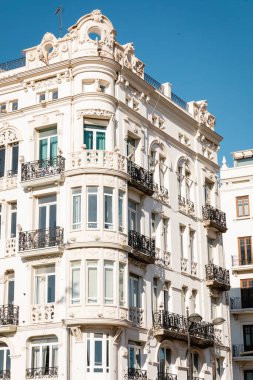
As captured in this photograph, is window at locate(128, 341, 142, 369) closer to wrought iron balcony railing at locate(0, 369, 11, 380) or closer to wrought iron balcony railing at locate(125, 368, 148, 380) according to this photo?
wrought iron balcony railing at locate(125, 368, 148, 380)

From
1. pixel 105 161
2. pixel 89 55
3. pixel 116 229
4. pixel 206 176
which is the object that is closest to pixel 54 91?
pixel 89 55

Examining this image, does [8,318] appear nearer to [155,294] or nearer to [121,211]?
[121,211]

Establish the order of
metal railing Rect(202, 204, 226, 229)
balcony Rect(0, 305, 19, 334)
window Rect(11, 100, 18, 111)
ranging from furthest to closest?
metal railing Rect(202, 204, 226, 229), window Rect(11, 100, 18, 111), balcony Rect(0, 305, 19, 334)

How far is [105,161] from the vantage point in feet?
133

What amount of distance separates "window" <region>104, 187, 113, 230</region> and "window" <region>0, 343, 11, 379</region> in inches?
334

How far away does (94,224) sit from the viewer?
39.6 m

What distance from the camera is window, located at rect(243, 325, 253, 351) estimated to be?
6103 centimetres

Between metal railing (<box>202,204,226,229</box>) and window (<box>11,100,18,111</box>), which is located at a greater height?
window (<box>11,100,18,111</box>)

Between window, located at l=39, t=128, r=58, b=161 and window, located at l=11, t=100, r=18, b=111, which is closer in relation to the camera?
window, located at l=39, t=128, r=58, b=161

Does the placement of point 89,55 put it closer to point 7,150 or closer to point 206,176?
point 7,150

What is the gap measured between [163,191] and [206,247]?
5931 mm

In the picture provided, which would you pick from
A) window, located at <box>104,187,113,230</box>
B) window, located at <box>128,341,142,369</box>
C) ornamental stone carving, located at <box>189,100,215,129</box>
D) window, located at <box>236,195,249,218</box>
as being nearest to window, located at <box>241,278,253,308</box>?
window, located at <box>236,195,249,218</box>

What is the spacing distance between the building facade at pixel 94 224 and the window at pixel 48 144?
65 mm

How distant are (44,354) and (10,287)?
4.62m
